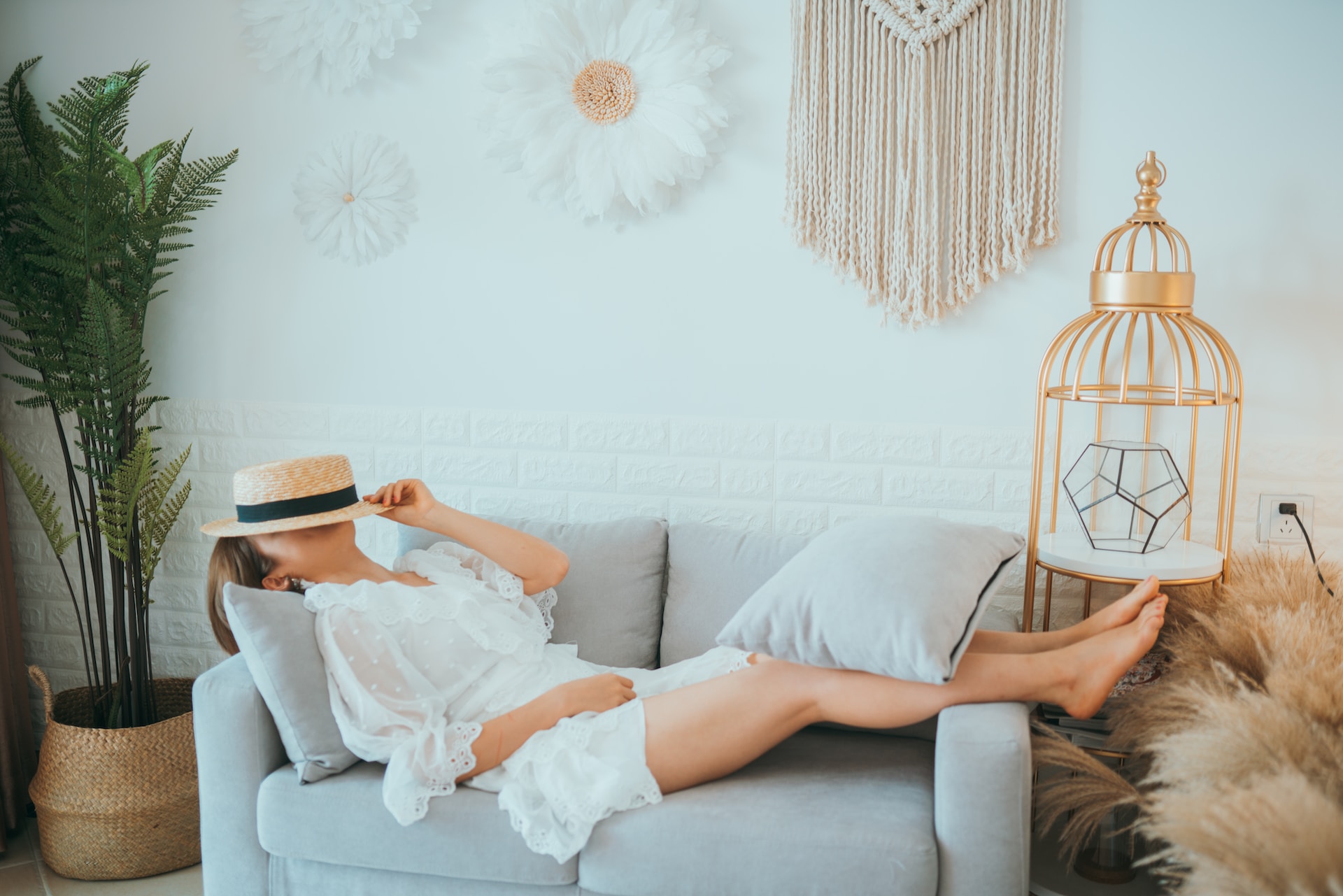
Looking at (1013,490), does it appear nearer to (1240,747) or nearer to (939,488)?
(939,488)

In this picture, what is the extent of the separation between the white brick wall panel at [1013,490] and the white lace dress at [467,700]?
774 mm

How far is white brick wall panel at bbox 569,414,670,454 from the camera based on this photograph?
2518 mm

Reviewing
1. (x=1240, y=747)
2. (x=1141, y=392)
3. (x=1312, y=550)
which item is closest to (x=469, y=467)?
(x=1141, y=392)

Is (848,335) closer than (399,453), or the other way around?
(848,335)

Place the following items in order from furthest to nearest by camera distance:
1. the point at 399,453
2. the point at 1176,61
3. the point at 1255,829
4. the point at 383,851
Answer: the point at 399,453 < the point at 1176,61 < the point at 383,851 < the point at 1255,829

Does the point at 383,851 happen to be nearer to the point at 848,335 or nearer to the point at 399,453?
the point at 399,453

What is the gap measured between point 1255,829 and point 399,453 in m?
2.13

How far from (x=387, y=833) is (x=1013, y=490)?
1.56 meters

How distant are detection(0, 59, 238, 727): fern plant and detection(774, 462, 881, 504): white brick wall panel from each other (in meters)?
1.47

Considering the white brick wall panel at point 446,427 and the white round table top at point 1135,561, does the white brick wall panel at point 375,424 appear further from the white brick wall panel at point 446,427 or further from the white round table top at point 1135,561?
the white round table top at point 1135,561

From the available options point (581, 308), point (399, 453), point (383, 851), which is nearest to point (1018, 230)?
point (581, 308)

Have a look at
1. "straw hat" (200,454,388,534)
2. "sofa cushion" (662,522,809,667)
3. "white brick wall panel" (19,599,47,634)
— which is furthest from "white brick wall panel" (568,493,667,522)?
"white brick wall panel" (19,599,47,634)

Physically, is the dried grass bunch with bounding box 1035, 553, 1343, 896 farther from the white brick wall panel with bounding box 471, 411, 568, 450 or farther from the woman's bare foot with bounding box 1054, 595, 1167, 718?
the white brick wall panel with bounding box 471, 411, 568, 450

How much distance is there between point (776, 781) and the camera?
179 cm
